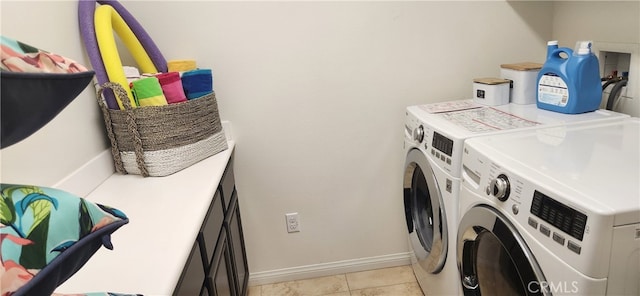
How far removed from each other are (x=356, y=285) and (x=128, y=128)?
1370 mm

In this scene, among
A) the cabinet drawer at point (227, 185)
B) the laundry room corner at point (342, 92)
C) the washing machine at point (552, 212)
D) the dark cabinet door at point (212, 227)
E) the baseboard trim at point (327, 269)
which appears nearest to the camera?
the washing machine at point (552, 212)

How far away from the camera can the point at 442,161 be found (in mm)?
1416

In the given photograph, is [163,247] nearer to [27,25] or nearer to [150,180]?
[150,180]

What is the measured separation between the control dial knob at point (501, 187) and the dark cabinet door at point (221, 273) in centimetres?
86

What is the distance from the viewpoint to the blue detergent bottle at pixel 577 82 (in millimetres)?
1478

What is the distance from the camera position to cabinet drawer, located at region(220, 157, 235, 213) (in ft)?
5.24

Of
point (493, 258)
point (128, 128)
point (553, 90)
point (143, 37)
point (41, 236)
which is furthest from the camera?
point (143, 37)

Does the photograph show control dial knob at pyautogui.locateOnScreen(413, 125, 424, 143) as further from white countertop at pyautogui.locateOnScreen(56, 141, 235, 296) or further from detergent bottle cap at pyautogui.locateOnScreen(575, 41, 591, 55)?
white countertop at pyautogui.locateOnScreen(56, 141, 235, 296)

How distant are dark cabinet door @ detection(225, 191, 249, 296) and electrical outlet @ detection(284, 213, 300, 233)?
25 centimetres

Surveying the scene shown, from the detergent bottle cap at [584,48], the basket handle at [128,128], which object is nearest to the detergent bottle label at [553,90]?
the detergent bottle cap at [584,48]

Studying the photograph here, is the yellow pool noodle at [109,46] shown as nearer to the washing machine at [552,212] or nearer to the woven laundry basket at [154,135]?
the woven laundry basket at [154,135]

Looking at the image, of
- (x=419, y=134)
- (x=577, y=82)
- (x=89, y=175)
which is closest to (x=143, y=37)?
(x=89, y=175)

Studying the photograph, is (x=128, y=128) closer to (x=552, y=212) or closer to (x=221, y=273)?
(x=221, y=273)

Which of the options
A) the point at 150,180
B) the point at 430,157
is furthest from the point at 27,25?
the point at 430,157
